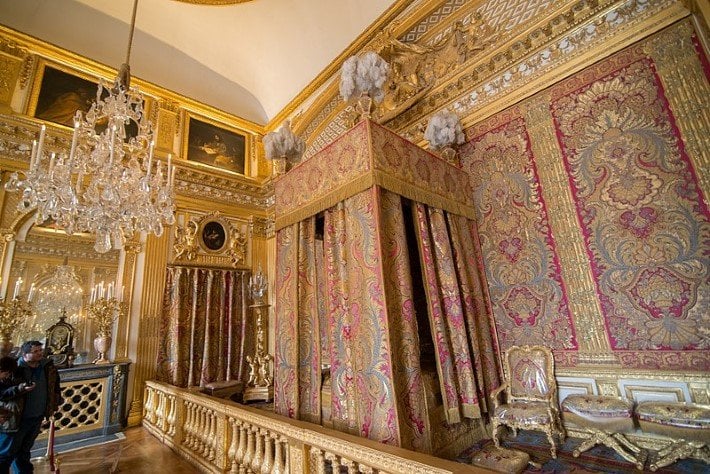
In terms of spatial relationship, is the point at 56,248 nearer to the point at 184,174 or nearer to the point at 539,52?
the point at 184,174

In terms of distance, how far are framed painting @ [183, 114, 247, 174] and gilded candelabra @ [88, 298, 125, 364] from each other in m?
3.11

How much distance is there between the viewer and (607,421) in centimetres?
243

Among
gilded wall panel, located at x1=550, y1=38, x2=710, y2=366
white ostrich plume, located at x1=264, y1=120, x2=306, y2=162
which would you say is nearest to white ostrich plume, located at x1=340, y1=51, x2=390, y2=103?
white ostrich plume, located at x1=264, y1=120, x2=306, y2=162

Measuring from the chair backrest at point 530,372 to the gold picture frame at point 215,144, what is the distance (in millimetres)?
6281

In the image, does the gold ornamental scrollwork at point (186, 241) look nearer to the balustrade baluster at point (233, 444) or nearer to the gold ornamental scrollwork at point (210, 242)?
the gold ornamental scrollwork at point (210, 242)

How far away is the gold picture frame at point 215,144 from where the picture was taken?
6.52 m

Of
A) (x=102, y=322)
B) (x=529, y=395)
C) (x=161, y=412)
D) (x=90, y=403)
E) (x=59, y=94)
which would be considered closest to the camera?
(x=529, y=395)

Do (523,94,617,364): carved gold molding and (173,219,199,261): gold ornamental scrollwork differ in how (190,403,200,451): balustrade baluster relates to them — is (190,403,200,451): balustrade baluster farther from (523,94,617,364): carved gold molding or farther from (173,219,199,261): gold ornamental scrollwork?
(523,94,617,364): carved gold molding

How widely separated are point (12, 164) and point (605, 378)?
7661 mm

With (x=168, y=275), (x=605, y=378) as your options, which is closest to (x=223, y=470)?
(x=605, y=378)

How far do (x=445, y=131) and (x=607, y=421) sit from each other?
3.15 meters

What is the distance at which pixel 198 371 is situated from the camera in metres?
5.45

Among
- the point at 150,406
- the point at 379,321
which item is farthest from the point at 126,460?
the point at 379,321

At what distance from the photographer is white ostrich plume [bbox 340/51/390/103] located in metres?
2.88
